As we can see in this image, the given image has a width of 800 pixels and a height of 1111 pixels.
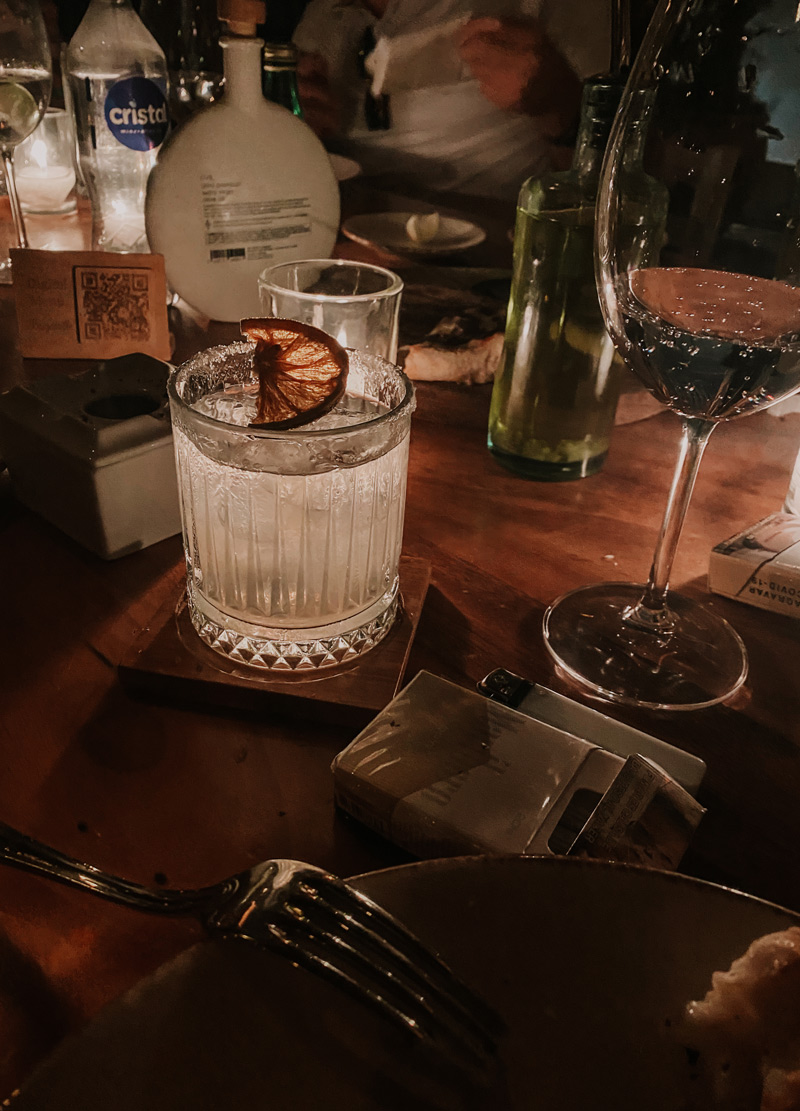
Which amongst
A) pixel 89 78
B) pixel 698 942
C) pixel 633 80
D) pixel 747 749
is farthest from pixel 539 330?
pixel 89 78

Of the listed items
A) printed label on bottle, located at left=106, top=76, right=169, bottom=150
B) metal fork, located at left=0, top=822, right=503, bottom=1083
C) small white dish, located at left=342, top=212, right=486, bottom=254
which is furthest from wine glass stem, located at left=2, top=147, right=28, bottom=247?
metal fork, located at left=0, top=822, right=503, bottom=1083

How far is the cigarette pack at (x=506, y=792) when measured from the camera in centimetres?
33

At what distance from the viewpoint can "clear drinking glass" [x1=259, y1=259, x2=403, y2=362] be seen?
0.62 meters

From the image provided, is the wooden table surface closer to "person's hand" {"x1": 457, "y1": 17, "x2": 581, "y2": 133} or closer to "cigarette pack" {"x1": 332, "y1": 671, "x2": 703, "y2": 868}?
"cigarette pack" {"x1": 332, "y1": 671, "x2": 703, "y2": 868}

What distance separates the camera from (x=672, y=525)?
0.48 m

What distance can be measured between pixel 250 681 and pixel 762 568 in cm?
32

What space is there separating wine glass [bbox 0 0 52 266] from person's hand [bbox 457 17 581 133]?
0.48 meters

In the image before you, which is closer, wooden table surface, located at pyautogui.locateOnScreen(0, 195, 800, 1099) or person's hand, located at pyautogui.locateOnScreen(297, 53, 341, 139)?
wooden table surface, located at pyautogui.locateOnScreen(0, 195, 800, 1099)

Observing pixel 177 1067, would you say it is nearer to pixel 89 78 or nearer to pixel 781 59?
pixel 781 59

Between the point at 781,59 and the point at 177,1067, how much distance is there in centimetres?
44

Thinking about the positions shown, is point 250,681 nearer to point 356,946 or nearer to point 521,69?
point 356,946

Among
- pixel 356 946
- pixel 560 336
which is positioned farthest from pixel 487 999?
pixel 560 336

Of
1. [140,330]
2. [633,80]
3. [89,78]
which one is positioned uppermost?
[633,80]

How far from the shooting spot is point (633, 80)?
0.40 meters
